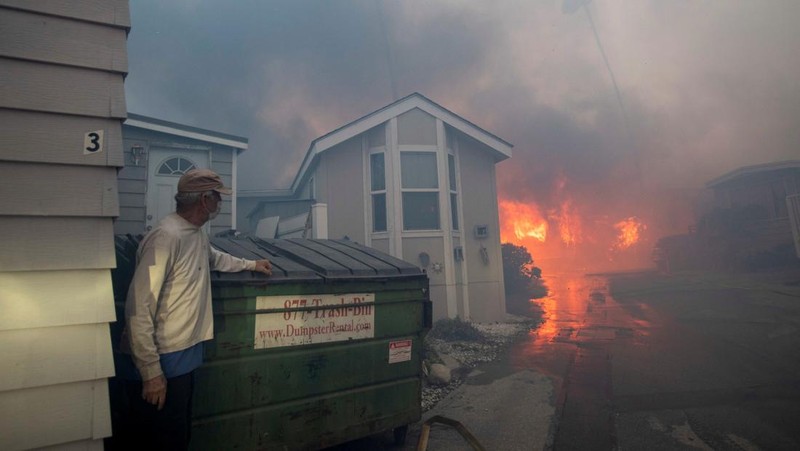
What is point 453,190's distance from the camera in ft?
36.7

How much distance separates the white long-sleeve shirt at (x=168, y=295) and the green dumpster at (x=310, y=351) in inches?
13.3

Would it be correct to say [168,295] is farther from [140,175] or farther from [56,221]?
[140,175]

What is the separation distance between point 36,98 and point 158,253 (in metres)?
0.94

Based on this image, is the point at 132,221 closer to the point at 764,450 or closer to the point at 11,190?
the point at 11,190

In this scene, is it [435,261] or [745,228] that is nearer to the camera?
[435,261]

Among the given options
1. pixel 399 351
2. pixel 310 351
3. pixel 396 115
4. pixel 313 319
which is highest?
pixel 396 115

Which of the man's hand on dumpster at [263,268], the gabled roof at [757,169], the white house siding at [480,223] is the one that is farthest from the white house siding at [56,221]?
the gabled roof at [757,169]

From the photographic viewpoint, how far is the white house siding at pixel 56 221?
1.71 meters

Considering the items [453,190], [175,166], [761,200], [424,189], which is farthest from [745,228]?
[175,166]

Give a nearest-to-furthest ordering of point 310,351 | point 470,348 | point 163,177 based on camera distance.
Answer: point 310,351 → point 470,348 → point 163,177

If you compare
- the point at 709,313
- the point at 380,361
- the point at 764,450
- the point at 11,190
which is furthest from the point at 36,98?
the point at 709,313

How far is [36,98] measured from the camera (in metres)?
1.87

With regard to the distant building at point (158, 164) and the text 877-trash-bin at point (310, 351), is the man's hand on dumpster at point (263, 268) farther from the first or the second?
the distant building at point (158, 164)

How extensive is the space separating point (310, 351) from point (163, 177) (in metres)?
7.48
